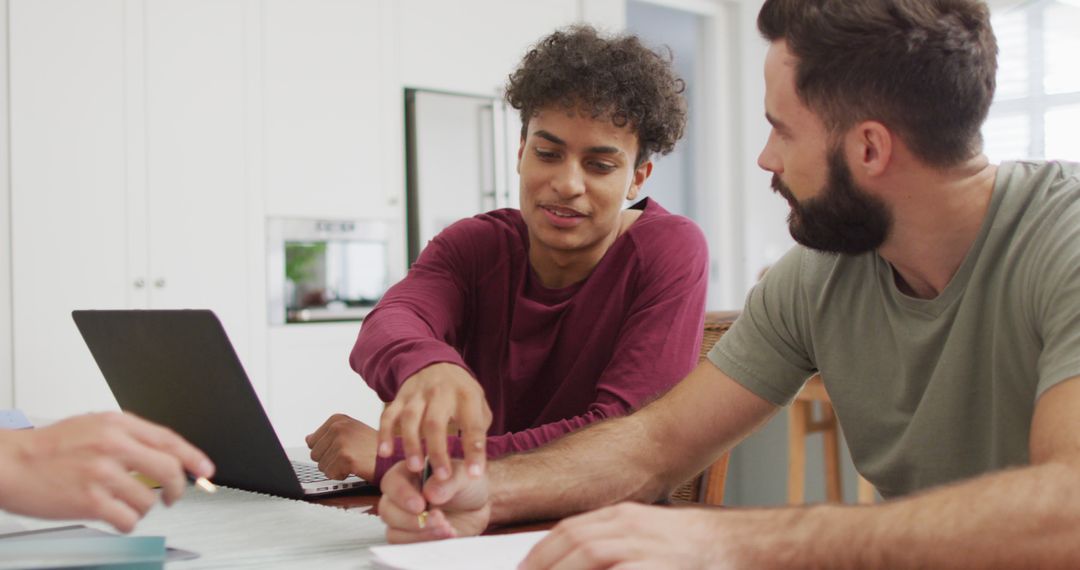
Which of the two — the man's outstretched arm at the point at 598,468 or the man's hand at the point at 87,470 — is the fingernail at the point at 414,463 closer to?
the man's outstretched arm at the point at 598,468

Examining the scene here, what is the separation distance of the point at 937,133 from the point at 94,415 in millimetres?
894

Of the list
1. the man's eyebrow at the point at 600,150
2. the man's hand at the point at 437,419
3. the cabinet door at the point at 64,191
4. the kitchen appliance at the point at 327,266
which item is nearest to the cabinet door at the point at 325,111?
the kitchen appliance at the point at 327,266

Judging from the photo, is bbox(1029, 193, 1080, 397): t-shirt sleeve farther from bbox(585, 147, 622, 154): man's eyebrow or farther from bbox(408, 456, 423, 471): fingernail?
bbox(585, 147, 622, 154): man's eyebrow

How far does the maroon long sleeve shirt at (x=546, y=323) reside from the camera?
1489mm

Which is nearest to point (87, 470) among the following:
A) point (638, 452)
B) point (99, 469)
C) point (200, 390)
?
point (99, 469)

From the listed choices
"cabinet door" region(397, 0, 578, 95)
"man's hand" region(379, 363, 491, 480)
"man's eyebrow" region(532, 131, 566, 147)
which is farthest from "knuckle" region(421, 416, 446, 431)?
"cabinet door" region(397, 0, 578, 95)

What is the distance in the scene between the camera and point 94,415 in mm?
800

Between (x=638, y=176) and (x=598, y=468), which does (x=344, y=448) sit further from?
(x=638, y=176)

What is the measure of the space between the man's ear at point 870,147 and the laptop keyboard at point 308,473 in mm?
741

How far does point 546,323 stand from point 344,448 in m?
0.43

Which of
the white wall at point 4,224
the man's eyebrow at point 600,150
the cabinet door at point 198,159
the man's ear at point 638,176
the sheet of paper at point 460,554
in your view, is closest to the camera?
the sheet of paper at point 460,554

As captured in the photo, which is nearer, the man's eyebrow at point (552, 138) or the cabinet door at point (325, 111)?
the man's eyebrow at point (552, 138)

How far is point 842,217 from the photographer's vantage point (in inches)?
47.9

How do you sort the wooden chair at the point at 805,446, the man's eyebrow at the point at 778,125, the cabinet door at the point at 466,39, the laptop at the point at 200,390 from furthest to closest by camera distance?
the cabinet door at the point at 466,39 < the wooden chair at the point at 805,446 < the man's eyebrow at the point at 778,125 < the laptop at the point at 200,390
